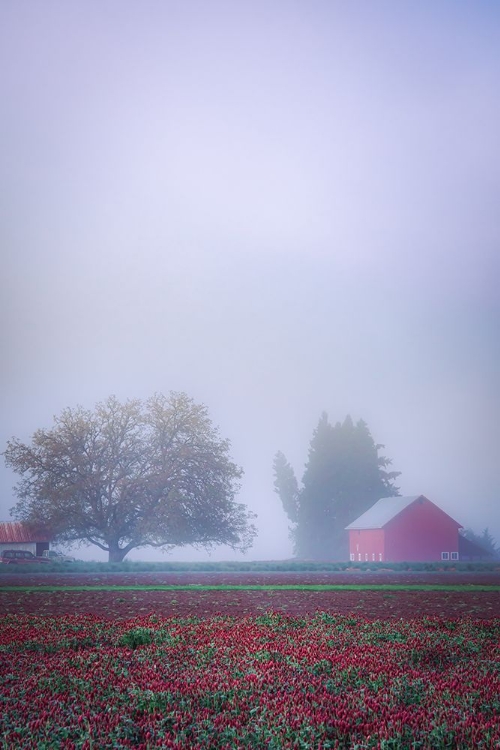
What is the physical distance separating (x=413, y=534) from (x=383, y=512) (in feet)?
27.1

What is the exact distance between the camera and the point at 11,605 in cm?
2320

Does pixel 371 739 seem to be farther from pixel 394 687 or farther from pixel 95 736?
pixel 95 736

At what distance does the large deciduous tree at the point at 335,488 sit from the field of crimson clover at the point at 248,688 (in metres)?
108

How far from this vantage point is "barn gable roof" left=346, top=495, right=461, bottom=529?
305ft

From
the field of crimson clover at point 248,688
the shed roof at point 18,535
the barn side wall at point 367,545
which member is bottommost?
the barn side wall at point 367,545

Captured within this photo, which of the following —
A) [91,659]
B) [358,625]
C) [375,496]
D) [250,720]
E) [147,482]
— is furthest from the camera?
[375,496]

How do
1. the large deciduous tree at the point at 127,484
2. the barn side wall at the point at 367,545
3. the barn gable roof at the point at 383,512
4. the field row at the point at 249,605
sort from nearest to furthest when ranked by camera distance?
the field row at the point at 249,605
the large deciduous tree at the point at 127,484
the barn side wall at the point at 367,545
the barn gable roof at the point at 383,512

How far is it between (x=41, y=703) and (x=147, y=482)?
200ft

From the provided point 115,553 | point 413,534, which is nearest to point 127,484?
point 115,553

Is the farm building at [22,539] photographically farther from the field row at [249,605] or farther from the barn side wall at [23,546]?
the field row at [249,605]

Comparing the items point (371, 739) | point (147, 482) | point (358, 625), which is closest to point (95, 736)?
point (371, 739)

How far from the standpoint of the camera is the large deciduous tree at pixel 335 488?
121 meters

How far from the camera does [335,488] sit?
404 feet

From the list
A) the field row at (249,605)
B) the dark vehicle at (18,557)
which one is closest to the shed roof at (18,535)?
the dark vehicle at (18,557)
